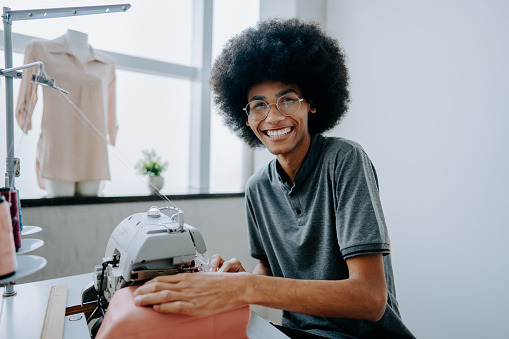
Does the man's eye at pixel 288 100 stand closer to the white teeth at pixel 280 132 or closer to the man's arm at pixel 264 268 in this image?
the white teeth at pixel 280 132

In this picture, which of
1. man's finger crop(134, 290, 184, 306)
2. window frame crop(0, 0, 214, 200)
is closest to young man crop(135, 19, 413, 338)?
man's finger crop(134, 290, 184, 306)

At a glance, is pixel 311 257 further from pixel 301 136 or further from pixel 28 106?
pixel 28 106

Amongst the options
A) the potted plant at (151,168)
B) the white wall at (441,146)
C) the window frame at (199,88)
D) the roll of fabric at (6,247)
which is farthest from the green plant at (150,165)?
the roll of fabric at (6,247)

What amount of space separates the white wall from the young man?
626 mm

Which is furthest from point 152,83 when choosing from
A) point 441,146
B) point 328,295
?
point 328,295

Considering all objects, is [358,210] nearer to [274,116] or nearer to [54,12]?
[274,116]

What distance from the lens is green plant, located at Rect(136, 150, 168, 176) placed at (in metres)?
2.05

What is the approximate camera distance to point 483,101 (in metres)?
1.53

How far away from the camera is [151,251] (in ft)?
2.39

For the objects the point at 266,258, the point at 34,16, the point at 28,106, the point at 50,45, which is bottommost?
the point at 266,258

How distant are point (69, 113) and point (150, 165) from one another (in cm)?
53

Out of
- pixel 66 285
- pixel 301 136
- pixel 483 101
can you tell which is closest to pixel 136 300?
pixel 66 285

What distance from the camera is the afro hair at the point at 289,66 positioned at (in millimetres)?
1230

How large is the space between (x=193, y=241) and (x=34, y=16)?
773 millimetres
